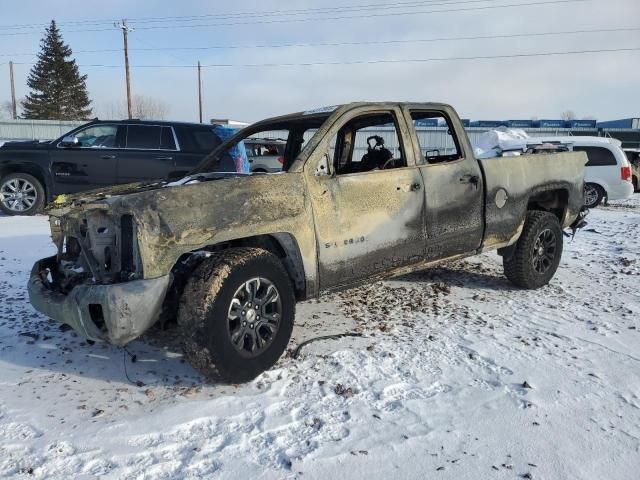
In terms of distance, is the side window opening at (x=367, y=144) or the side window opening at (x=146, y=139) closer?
the side window opening at (x=367, y=144)

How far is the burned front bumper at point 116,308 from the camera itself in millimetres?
2842

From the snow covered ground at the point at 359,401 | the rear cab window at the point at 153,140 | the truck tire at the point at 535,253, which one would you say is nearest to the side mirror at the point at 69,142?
the rear cab window at the point at 153,140

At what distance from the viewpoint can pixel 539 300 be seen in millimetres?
4988

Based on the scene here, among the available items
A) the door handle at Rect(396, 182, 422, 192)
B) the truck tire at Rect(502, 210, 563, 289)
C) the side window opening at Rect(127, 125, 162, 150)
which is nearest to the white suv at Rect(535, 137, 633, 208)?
the truck tire at Rect(502, 210, 563, 289)

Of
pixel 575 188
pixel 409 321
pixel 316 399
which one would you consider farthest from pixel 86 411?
pixel 575 188

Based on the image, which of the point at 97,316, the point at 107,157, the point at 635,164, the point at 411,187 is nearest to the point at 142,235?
the point at 97,316

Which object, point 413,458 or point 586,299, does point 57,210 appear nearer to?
point 413,458

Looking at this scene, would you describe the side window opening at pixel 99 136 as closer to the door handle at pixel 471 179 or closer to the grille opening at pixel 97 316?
the door handle at pixel 471 179

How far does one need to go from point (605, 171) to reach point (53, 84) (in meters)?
54.2

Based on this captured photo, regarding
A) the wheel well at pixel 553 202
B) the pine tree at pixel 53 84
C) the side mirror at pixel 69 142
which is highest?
the pine tree at pixel 53 84

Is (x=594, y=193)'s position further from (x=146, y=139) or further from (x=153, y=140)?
(x=146, y=139)

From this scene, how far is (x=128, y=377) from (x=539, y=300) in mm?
3769

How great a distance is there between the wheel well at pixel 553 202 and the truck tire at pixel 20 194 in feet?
27.1

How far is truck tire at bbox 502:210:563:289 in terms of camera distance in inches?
203
